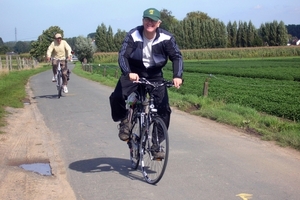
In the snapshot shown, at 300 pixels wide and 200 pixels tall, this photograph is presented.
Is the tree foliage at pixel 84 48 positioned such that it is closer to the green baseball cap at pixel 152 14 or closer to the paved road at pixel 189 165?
the paved road at pixel 189 165

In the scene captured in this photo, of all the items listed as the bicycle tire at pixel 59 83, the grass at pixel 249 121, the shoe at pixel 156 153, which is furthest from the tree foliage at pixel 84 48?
the shoe at pixel 156 153

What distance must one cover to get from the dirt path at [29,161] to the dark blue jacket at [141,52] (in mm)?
1628

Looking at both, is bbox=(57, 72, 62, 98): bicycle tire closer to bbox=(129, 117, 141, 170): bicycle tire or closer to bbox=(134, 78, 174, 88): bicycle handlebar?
bbox=(129, 117, 141, 170): bicycle tire

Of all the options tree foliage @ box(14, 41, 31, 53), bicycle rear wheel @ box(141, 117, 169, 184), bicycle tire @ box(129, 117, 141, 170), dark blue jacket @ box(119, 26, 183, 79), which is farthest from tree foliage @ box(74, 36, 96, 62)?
tree foliage @ box(14, 41, 31, 53)

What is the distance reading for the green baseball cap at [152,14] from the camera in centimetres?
564

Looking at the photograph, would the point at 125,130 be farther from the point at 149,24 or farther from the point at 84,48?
the point at 84,48

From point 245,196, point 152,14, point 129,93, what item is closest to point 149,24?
point 152,14

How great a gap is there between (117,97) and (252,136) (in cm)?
375

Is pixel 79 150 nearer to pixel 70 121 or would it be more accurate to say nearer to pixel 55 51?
pixel 70 121

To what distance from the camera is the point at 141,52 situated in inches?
232

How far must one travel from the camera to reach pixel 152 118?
18.9 feet

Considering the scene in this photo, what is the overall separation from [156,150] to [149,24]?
148cm

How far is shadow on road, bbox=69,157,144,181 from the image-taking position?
6434 millimetres

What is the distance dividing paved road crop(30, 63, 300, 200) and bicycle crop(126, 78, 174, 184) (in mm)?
190
